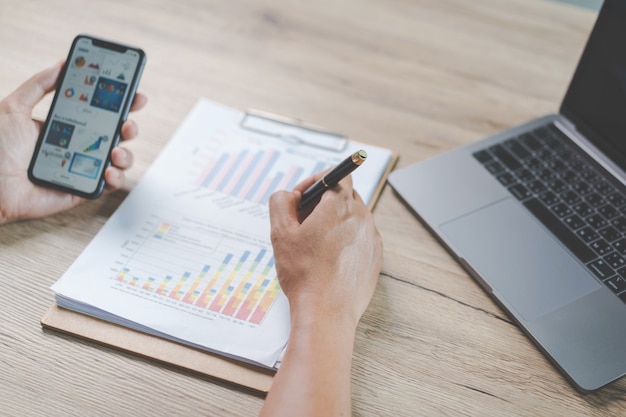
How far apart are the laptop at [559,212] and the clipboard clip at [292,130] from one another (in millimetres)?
119

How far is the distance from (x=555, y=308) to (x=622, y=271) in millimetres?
108

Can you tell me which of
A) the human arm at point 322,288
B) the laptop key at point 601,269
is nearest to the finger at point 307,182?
the human arm at point 322,288

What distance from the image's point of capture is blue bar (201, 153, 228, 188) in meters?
0.90

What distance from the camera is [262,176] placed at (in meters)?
0.91

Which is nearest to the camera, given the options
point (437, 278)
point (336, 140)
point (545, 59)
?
point (437, 278)

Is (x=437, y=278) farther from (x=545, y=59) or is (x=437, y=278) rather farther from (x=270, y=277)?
(x=545, y=59)

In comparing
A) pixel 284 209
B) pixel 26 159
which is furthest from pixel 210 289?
pixel 26 159

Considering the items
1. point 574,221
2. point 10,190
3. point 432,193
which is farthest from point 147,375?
point 574,221

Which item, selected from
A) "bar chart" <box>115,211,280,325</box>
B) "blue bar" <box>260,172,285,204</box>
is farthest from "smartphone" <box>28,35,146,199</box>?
"blue bar" <box>260,172,285,204</box>

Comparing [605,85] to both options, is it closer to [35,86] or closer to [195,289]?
[195,289]

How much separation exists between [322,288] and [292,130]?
354 millimetres

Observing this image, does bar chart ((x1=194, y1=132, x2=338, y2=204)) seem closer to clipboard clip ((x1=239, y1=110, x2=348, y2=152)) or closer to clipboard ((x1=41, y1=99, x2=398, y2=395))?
clipboard clip ((x1=239, y1=110, x2=348, y2=152))

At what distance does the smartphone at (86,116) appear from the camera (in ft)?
2.79

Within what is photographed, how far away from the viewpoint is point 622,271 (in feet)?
2.49
